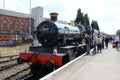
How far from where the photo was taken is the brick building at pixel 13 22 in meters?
59.8

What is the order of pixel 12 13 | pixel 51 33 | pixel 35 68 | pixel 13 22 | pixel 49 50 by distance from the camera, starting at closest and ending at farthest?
pixel 49 50, pixel 35 68, pixel 51 33, pixel 13 22, pixel 12 13

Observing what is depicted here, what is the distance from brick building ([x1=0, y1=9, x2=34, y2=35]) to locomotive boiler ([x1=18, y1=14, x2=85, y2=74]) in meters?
43.4

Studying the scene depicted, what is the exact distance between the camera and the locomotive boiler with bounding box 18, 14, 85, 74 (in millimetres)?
13391

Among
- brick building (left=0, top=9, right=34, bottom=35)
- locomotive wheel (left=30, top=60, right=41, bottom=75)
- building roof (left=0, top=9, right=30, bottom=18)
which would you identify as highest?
building roof (left=0, top=9, right=30, bottom=18)

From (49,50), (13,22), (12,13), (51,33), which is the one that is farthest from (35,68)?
(12,13)

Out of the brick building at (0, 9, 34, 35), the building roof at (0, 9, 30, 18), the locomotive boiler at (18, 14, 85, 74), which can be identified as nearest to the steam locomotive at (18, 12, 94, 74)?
the locomotive boiler at (18, 14, 85, 74)

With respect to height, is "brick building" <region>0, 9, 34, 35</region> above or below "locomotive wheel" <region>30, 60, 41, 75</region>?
above

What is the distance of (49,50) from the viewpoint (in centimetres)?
1452

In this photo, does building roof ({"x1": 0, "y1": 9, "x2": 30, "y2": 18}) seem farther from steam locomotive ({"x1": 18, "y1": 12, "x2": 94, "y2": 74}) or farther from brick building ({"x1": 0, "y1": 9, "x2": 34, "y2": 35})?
steam locomotive ({"x1": 18, "y1": 12, "x2": 94, "y2": 74})

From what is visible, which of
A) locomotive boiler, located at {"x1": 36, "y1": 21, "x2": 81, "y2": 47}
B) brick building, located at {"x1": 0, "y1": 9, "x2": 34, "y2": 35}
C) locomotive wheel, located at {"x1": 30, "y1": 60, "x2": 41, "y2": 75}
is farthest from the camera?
brick building, located at {"x1": 0, "y1": 9, "x2": 34, "y2": 35}

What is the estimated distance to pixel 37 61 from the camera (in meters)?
13.9

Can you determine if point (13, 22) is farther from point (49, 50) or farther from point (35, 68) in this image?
point (49, 50)

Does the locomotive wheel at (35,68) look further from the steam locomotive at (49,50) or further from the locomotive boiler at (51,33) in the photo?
the locomotive boiler at (51,33)

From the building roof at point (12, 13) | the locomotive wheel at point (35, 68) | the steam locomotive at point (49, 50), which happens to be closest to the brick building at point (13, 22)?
the building roof at point (12, 13)
